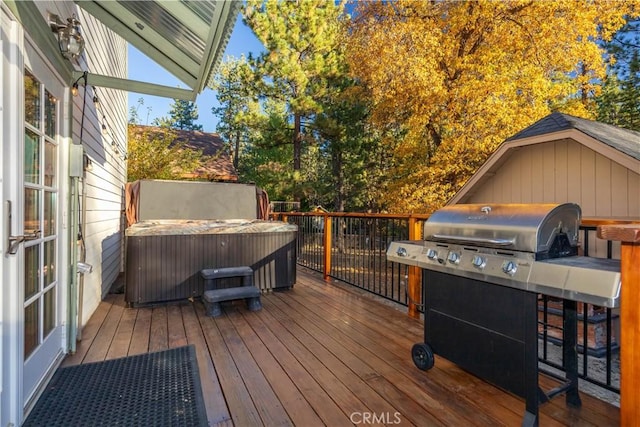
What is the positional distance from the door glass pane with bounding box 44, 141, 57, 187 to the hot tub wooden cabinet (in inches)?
55.0

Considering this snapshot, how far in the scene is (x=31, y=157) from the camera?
1.97 meters

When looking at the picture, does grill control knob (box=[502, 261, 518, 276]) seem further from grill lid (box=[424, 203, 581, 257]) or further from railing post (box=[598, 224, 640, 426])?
railing post (box=[598, 224, 640, 426])

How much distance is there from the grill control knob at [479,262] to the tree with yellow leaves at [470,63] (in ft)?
22.3

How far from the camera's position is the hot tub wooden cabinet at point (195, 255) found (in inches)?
146

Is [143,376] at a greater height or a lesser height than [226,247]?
lesser

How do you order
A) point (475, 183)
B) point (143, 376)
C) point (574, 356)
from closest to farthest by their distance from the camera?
point (574, 356), point (143, 376), point (475, 183)

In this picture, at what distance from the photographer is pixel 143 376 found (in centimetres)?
226

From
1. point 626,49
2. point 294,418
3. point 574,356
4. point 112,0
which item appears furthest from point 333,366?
point 626,49

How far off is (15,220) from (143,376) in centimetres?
123

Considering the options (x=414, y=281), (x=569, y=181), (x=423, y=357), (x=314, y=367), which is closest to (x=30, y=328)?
(x=314, y=367)

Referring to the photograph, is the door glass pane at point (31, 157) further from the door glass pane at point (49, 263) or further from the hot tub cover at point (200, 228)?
the hot tub cover at point (200, 228)

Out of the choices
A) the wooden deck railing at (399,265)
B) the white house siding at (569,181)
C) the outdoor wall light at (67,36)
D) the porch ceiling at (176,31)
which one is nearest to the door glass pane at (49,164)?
the outdoor wall light at (67,36)

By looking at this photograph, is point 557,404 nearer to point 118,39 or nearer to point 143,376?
point 143,376

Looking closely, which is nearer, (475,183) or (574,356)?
(574,356)
